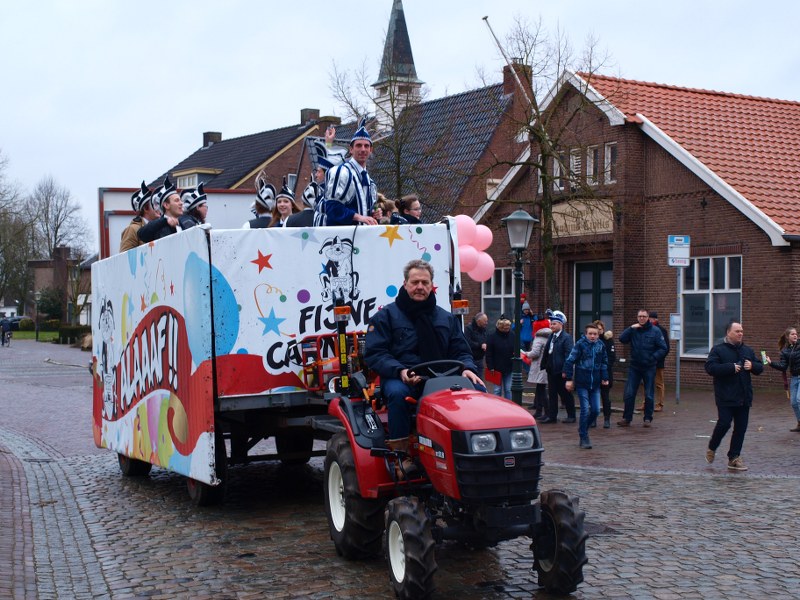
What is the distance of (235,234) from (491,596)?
395 cm

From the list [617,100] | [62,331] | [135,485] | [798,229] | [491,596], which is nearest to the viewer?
[491,596]

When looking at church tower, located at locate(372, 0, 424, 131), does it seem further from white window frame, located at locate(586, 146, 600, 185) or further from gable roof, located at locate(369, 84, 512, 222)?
white window frame, located at locate(586, 146, 600, 185)

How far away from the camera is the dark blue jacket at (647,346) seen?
57.4 feet

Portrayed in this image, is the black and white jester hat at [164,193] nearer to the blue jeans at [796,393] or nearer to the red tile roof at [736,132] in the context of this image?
the blue jeans at [796,393]

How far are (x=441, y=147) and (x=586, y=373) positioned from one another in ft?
53.3

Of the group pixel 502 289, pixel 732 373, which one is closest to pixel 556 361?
pixel 732 373

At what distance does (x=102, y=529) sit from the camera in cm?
961

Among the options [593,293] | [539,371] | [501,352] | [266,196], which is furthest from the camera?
[593,293]

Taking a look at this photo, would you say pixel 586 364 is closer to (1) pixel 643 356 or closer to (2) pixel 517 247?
(1) pixel 643 356

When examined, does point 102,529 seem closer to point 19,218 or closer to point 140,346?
point 140,346

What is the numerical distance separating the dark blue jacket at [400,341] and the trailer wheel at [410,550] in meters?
1.04

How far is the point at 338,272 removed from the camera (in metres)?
9.57

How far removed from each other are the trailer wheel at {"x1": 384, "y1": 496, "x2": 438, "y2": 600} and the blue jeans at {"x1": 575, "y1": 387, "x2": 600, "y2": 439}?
328 inches

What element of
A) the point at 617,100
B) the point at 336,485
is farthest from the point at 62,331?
the point at 336,485
